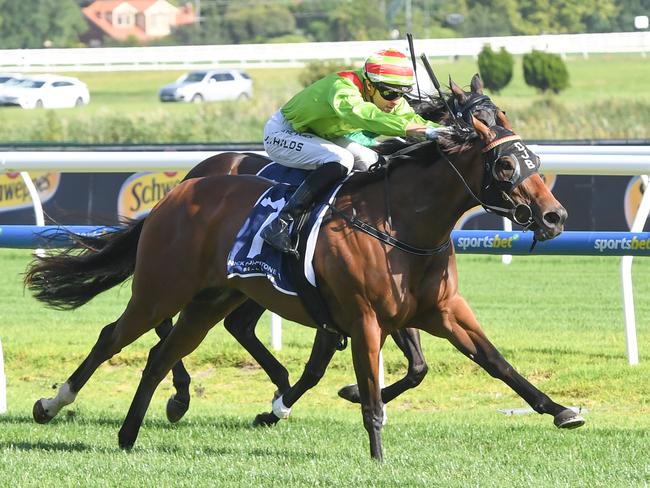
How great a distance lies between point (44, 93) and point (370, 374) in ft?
75.7

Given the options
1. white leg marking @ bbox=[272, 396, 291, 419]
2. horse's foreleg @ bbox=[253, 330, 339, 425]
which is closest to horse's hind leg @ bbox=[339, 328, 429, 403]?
horse's foreleg @ bbox=[253, 330, 339, 425]

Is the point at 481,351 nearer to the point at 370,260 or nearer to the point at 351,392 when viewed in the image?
the point at 370,260

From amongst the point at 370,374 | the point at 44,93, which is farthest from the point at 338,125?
the point at 44,93

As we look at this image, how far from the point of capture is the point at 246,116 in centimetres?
2881

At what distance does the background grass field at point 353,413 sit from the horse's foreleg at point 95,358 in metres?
0.12

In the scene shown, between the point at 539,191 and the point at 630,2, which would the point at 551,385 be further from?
the point at 630,2

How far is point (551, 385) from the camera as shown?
7184 millimetres

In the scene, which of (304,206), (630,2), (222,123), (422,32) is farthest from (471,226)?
(422,32)

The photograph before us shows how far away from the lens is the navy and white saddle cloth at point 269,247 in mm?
5367

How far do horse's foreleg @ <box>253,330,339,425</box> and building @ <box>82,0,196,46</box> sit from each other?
3977 centimetres

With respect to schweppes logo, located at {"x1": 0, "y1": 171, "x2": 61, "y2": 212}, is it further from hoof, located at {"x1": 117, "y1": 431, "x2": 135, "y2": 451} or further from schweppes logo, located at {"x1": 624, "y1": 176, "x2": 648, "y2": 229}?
hoof, located at {"x1": 117, "y1": 431, "x2": 135, "y2": 451}

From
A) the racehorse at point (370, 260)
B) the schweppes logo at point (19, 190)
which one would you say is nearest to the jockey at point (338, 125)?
the racehorse at point (370, 260)

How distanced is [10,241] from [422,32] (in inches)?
1525

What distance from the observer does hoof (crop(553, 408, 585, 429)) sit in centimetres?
514
